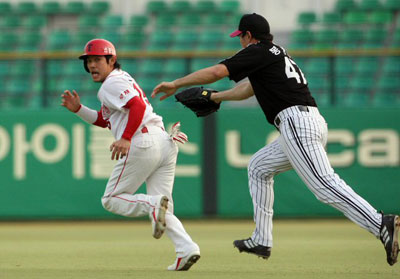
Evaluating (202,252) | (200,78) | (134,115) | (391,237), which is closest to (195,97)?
(200,78)

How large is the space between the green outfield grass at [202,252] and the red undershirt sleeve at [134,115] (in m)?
1.11

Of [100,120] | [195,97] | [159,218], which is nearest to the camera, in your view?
[159,218]

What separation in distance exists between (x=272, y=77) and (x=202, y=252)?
→ 244 centimetres

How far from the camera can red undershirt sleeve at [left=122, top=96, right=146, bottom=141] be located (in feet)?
21.0

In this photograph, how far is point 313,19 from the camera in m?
19.3

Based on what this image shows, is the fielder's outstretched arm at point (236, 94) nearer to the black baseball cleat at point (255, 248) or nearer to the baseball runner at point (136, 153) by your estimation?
the baseball runner at point (136, 153)

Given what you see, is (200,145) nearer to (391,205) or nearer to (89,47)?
(391,205)

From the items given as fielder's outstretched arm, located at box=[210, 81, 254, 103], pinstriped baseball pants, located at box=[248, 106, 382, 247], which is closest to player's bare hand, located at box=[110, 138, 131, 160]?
fielder's outstretched arm, located at box=[210, 81, 254, 103]

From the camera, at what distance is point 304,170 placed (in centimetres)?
642

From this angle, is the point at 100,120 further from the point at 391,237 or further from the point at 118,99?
the point at 391,237

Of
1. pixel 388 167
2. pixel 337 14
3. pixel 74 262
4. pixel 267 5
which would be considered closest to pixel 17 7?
pixel 267 5

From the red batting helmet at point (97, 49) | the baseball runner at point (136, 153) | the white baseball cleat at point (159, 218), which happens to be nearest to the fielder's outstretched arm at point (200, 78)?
the baseball runner at point (136, 153)

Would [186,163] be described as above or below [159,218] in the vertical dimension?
below

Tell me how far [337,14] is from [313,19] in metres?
0.65
